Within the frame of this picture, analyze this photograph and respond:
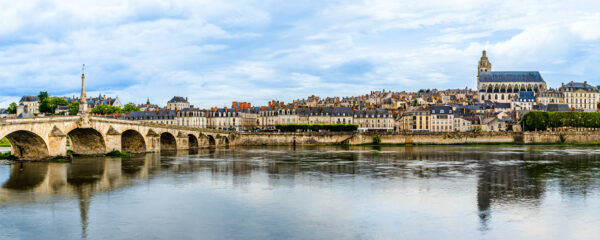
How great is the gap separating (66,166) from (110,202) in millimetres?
13198

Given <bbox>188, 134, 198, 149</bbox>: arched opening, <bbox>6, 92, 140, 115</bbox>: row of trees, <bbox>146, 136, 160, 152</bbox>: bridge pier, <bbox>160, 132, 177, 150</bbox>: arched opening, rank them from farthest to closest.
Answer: <bbox>6, 92, 140, 115</bbox>: row of trees < <bbox>188, 134, 198, 149</bbox>: arched opening < <bbox>160, 132, 177, 150</bbox>: arched opening < <bbox>146, 136, 160, 152</bbox>: bridge pier

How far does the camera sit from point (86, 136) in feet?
126

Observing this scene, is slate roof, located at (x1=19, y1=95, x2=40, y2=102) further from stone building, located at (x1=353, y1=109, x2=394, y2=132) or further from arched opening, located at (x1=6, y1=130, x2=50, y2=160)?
arched opening, located at (x1=6, y1=130, x2=50, y2=160)

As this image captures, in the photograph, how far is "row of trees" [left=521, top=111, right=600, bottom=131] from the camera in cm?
7556

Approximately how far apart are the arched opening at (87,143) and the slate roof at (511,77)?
111585 mm

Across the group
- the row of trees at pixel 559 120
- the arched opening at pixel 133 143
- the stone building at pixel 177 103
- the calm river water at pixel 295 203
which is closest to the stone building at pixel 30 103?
the stone building at pixel 177 103

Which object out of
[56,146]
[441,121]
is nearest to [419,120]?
[441,121]

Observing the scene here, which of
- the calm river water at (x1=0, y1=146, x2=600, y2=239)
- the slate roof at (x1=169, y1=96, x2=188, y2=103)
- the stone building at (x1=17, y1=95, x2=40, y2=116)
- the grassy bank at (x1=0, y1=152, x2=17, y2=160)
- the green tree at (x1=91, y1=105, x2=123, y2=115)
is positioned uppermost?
the slate roof at (x1=169, y1=96, x2=188, y2=103)

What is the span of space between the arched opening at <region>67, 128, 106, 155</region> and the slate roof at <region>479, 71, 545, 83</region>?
112 meters

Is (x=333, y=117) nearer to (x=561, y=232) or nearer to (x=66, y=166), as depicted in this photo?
(x=66, y=166)

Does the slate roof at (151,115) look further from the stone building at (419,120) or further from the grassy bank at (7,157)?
the grassy bank at (7,157)

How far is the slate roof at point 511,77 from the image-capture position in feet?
430

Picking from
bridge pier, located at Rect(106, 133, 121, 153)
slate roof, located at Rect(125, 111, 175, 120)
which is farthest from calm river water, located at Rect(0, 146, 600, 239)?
slate roof, located at Rect(125, 111, 175, 120)

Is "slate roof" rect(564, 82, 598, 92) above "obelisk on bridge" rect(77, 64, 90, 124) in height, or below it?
above
